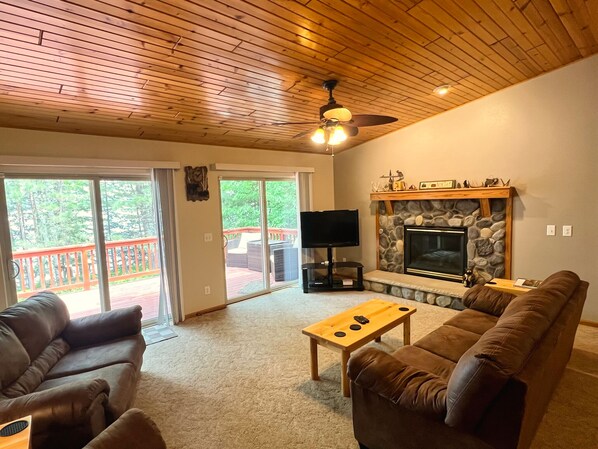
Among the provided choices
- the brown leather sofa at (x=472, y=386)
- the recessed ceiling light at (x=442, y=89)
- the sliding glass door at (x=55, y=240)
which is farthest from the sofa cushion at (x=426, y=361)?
the sliding glass door at (x=55, y=240)

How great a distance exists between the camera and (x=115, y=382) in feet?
6.92

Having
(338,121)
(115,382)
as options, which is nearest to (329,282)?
(338,121)

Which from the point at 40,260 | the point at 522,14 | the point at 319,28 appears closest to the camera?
the point at 319,28

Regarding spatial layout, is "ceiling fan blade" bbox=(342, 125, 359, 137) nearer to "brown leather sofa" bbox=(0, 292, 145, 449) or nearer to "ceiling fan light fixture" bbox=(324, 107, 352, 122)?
"ceiling fan light fixture" bbox=(324, 107, 352, 122)

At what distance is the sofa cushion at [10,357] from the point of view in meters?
1.90

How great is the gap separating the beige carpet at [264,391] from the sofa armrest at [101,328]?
1.72 ft

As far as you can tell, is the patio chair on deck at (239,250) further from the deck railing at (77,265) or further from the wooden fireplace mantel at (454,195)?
the wooden fireplace mantel at (454,195)

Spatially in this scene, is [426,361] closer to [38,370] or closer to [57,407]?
[57,407]

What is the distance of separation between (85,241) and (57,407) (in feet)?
8.08

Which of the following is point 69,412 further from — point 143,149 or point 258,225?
point 258,225

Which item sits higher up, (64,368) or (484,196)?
(484,196)

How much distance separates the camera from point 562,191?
3.79 meters

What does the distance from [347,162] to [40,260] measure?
4.64 metres

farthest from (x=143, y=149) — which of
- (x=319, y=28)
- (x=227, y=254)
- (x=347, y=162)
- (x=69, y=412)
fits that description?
(x=347, y=162)
